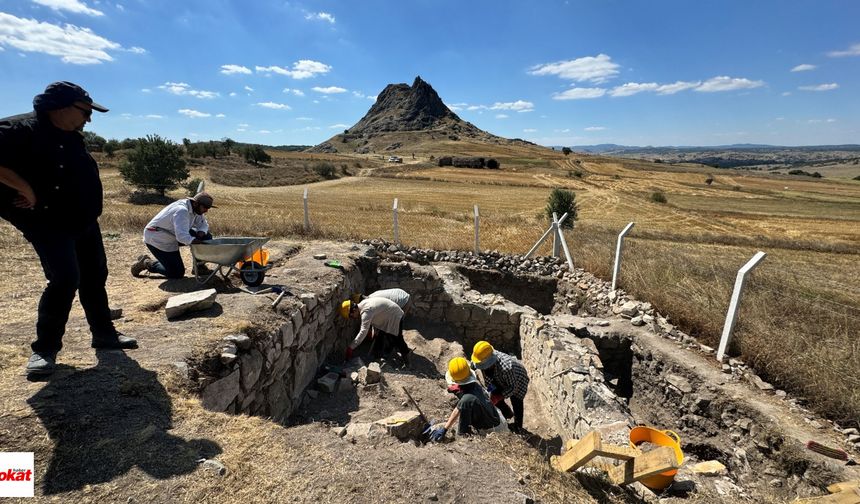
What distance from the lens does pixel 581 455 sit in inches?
125

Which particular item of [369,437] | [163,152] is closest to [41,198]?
[369,437]

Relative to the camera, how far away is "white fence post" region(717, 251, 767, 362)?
5.48m

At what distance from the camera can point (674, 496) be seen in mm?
3965

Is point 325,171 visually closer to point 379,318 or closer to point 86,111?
point 379,318

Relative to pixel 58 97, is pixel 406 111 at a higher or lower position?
higher

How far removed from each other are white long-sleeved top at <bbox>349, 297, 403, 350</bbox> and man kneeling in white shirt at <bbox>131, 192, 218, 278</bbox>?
8.68ft

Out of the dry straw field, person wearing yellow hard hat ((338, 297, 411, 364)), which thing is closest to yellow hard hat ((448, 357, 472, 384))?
person wearing yellow hard hat ((338, 297, 411, 364))

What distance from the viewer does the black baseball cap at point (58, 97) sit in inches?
121

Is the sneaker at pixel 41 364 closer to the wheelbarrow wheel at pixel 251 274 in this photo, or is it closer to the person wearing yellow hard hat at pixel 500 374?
the wheelbarrow wheel at pixel 251 274

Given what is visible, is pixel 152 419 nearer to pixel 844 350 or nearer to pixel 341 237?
pixel 844 350

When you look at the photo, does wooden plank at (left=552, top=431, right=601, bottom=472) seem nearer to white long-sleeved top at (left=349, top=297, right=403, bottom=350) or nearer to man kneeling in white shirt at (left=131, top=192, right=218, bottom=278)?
white long-sleeved top at (left=349, top=297, right=403, bottom=350)

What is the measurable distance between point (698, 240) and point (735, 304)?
16703 millimetres

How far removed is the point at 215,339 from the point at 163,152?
27624 millimetres

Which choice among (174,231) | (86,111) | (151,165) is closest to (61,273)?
(86,111)
